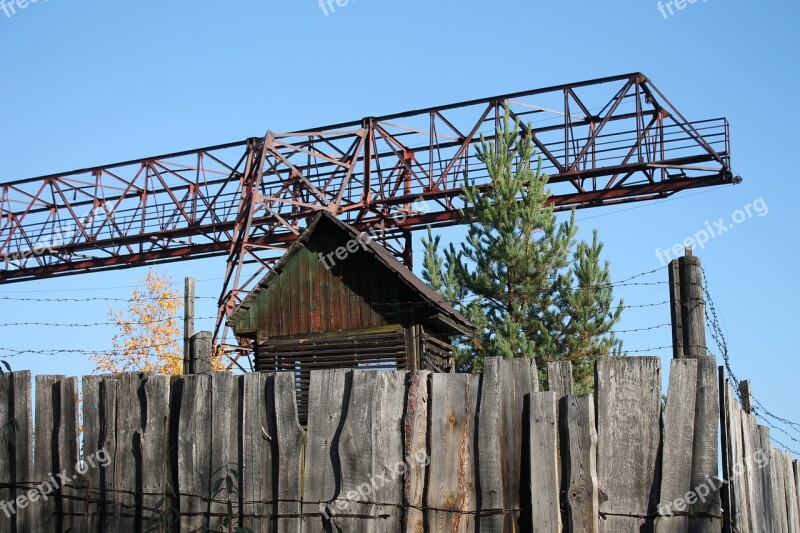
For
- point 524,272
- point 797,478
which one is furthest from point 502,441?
point 524,272

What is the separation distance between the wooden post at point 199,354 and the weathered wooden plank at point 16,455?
335 cm

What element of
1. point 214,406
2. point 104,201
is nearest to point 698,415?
point 214,406

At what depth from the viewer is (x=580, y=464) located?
738cm

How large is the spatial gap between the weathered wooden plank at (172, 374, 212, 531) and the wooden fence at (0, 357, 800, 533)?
0.05 ft

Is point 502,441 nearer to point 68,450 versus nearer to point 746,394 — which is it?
point 68,450

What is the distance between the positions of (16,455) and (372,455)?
363 cm

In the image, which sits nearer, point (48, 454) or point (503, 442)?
point (503, 442)

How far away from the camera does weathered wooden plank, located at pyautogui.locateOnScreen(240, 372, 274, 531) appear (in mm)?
8227

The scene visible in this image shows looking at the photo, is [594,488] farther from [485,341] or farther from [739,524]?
[485,341]

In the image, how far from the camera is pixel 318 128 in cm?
3206

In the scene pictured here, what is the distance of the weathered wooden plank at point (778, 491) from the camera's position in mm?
10914

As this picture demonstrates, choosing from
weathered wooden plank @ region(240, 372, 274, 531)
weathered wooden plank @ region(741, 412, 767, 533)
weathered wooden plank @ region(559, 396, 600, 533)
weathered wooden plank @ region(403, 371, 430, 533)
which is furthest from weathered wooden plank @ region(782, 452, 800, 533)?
weathered wooden plank @ region(240, 372, 274, 531)

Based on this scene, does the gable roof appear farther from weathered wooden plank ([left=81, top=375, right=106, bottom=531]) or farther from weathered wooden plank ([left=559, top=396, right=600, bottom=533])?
weathered wooden plank ([left=559, top=396, right=600, bottom=533])

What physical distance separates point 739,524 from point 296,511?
3.23m
